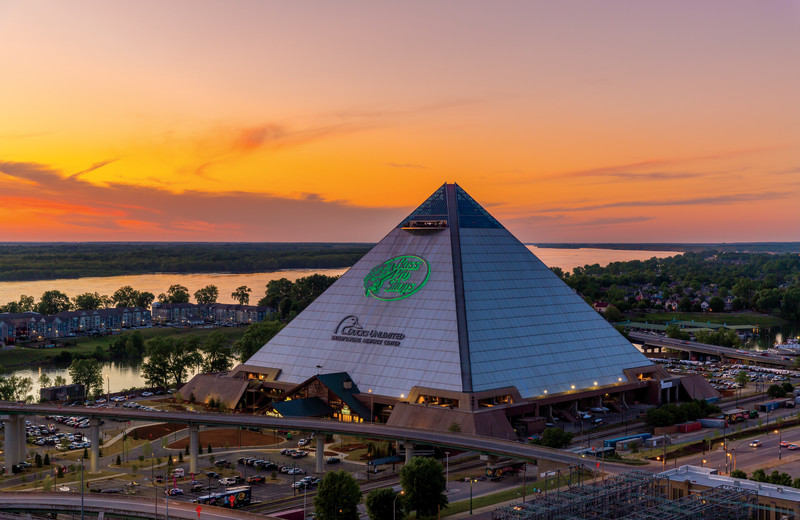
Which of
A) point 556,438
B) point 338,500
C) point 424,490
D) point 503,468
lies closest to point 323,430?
point 503,468

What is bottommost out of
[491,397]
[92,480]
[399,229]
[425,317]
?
[92,480]

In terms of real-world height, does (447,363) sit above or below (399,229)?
below

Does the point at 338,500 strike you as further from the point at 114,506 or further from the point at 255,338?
the point at 255,338

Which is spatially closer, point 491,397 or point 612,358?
point 491,397

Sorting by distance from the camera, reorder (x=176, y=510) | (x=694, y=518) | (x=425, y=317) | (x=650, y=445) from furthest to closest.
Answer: (x=425, y=317) < (x=650, y=445) < (x=176, y=510) < (x=694, y=518)

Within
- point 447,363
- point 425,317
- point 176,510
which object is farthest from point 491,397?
point 176,510

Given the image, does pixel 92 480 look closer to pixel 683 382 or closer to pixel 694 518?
pixel 694 518

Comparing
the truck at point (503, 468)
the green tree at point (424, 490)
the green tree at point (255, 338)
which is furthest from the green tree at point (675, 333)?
the green tree at point (424, 490)
